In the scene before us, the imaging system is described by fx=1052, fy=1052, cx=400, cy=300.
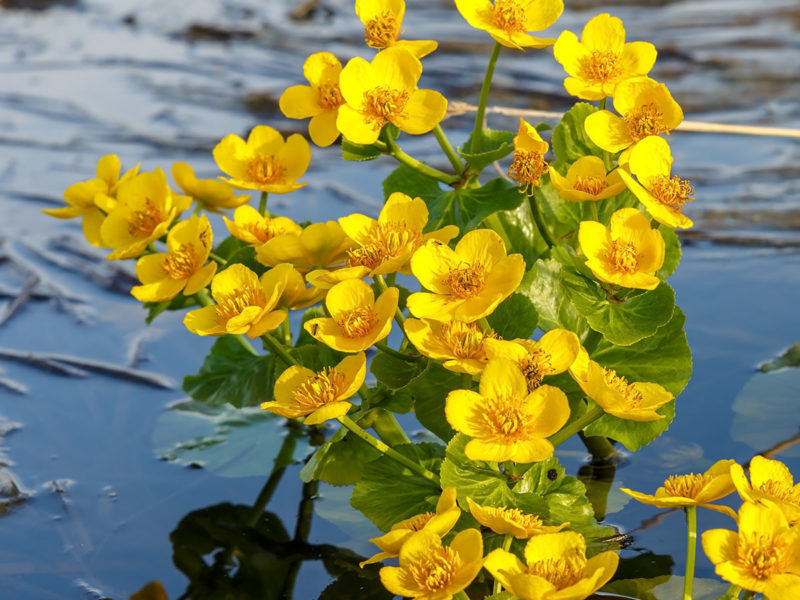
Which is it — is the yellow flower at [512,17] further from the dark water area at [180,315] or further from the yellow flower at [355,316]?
the dark water area at [180,315]

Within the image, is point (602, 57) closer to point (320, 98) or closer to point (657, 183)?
point (657, 183)

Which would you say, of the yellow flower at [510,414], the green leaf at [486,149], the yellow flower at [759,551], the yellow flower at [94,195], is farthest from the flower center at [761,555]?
the yellow flower at [94,195]

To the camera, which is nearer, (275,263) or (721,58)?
(275,263)

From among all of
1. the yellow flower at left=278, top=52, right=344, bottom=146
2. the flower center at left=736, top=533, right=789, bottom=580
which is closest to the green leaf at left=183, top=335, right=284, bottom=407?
the yellow flower at left=278, top=52, right=344, bottom=146

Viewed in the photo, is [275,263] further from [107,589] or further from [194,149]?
[194,149]

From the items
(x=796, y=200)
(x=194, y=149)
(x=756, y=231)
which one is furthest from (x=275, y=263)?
(x=194, y=149)
